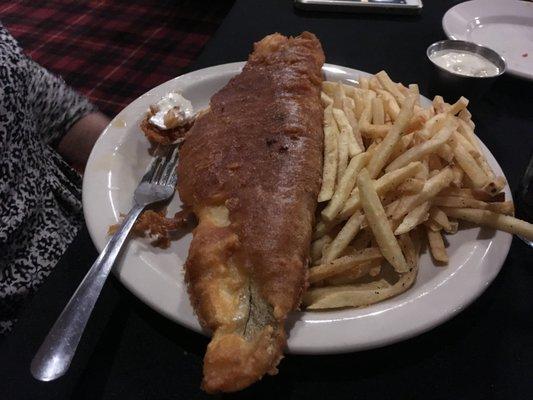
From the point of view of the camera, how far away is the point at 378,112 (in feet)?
5.85

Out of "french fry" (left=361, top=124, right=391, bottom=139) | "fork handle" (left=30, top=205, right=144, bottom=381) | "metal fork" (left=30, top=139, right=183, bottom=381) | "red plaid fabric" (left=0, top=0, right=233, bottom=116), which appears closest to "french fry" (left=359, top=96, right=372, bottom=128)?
"french fry" (left=361, top=124, right=391, bottom=139)

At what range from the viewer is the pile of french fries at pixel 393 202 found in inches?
54.8

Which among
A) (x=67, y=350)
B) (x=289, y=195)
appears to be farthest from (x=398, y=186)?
(x=67, y=350)

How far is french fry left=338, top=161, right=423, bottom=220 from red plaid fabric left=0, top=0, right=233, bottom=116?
266cm

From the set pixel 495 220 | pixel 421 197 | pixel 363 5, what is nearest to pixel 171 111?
pixel 421 197

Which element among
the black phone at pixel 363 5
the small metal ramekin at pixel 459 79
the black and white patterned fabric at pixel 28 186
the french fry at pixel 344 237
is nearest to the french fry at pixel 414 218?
the french fry at pixel 344 237

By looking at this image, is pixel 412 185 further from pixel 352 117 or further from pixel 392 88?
pixel 392 88

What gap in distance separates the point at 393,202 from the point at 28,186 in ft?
4.43

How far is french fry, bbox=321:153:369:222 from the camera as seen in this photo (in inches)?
57.6

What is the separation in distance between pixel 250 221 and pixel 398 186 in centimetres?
50

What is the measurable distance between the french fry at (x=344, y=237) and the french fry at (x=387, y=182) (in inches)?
1.0

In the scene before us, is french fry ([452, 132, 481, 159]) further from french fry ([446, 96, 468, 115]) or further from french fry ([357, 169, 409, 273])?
french fry ([357, 169, 409, 273])

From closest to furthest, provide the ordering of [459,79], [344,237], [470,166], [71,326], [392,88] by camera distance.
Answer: [71,326] → [344,237] → [470,166] → [392,88] → [459,79]

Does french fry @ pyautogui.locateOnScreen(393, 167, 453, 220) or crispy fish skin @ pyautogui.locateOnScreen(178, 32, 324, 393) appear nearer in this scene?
crispy fish skin @ pyautogui.locateOnScreen(178, 32, 324, 393)
